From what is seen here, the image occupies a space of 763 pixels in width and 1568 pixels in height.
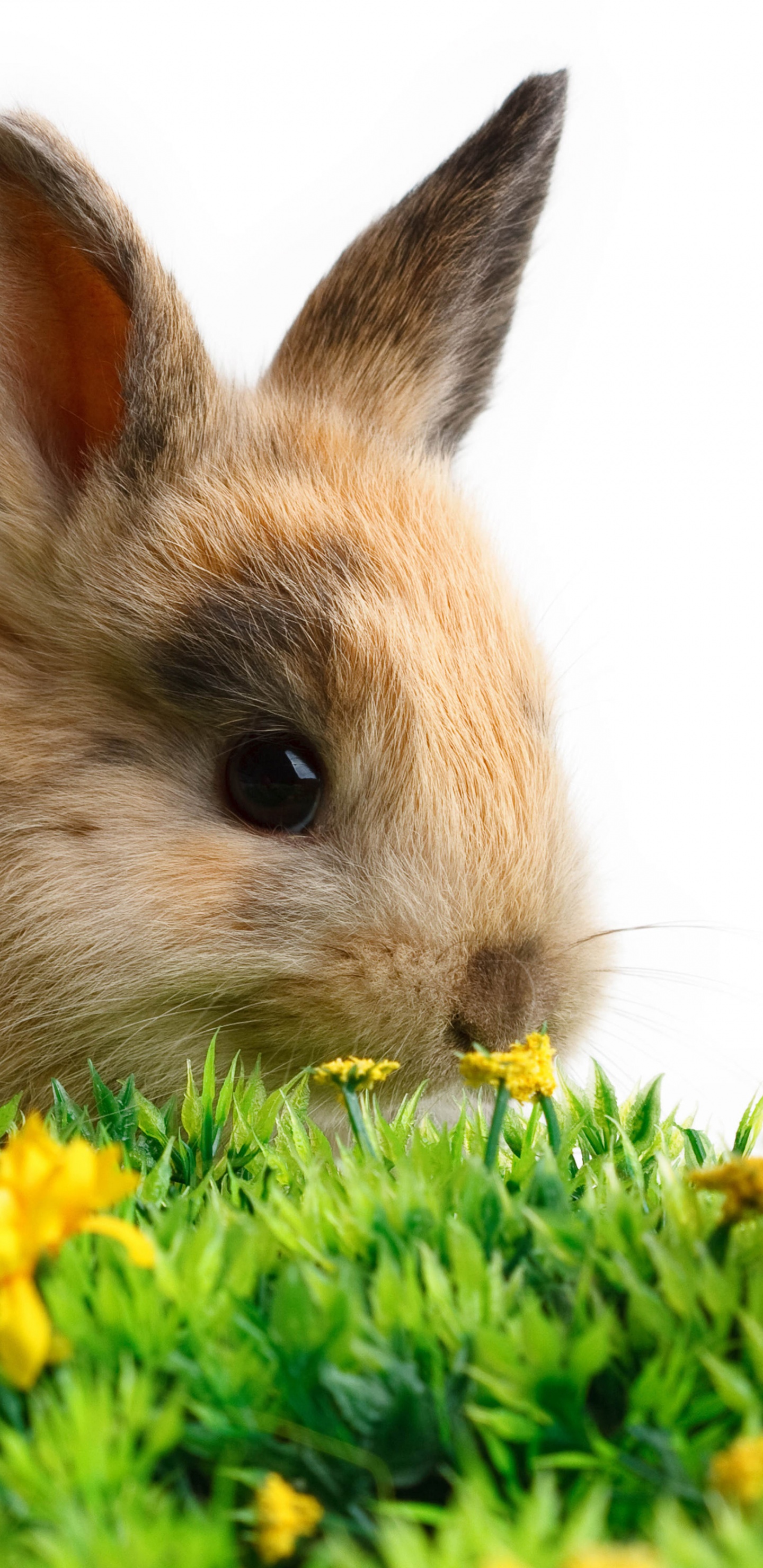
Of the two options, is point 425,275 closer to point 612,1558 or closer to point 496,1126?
point 496,1126

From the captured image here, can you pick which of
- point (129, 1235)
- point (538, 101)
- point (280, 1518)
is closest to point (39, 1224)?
point (129, 1235)

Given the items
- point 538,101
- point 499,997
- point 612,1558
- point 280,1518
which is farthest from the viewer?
point 538,101

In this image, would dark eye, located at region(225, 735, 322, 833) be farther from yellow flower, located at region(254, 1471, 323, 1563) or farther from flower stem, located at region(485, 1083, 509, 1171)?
yellow flower, located at region(254, 1471, 323, 1563)

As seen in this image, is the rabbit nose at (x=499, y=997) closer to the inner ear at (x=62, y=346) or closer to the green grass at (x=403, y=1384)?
the green grass at (x=403, y=1384)

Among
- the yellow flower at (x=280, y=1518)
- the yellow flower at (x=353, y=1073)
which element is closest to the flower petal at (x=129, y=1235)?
the yellow flower at (x=280, y=1518)

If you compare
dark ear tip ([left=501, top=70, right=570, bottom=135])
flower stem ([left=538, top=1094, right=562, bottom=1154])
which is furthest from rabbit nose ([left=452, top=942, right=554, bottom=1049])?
dark ear tip ([left=501, top=70, right=570, bottom=135])

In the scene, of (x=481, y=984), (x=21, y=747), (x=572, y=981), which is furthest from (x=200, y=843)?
(x=572, y=981)

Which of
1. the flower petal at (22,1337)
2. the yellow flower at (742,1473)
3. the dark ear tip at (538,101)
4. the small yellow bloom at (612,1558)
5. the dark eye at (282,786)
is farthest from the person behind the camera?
the dark ear tip at (538,101)
